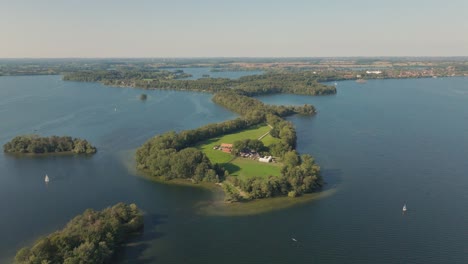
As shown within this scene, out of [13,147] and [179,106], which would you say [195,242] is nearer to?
A: [13,147]

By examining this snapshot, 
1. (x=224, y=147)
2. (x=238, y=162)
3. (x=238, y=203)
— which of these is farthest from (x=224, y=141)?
(x=238, y=203)

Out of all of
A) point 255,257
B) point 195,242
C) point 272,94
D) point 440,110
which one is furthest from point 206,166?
point 272,94

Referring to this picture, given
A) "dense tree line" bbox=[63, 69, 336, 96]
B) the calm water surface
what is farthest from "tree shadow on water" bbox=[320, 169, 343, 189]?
"dense tree line" bbox=[63, 69, 336, 96]

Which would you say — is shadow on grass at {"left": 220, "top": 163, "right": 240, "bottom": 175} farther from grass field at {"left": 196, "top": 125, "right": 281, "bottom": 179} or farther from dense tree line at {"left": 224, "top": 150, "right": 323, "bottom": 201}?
dense tree line at {"left": 224, "top": 150, "right": 323, "bottom": 201}

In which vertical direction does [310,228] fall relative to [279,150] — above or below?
below

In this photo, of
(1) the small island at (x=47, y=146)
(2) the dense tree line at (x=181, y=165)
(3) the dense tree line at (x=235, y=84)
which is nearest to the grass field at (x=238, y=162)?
(2) the dense tree line at (x=181, y=165)
